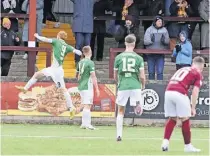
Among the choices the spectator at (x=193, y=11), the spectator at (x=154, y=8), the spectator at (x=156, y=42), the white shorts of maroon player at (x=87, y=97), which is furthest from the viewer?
the spectator at (x=154, y=8)

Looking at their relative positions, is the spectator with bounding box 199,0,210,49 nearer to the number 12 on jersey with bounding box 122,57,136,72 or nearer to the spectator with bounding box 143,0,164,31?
the spectator with bounding box 143,0,164,31

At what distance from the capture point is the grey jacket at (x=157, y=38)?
22484 mm

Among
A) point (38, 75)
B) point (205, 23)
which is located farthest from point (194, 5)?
point (38, 75)

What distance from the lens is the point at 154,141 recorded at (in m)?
16.8

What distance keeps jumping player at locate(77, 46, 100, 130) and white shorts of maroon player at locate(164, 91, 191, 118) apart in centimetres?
508

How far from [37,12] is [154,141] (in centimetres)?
883

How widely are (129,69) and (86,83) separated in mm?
3503

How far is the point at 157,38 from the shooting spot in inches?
891

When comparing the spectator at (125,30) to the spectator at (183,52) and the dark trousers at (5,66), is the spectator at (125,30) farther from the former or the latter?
the dark trousers at (5,66)

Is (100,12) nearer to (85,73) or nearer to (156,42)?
(156,42)

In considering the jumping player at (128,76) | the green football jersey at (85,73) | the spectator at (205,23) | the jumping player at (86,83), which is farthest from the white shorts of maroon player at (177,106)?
the spectator at (205,23)

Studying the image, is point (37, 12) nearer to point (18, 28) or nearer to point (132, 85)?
point (18, 28)

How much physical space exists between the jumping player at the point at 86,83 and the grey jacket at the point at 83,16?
3.64 metres

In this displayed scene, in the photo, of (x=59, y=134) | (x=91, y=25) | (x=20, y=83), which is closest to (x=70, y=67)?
(x=91, y=25)
